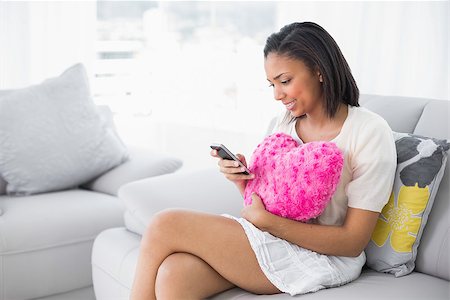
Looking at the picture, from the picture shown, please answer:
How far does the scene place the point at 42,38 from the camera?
4.05m

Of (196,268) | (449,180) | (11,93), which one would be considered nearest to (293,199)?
(196,268)

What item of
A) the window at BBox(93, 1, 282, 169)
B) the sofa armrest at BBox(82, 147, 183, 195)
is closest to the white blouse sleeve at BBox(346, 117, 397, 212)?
the sofa armrest at BBox(82, 147, 183, 195)

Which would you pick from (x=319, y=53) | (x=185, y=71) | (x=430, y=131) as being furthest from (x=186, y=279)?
(x=185, y=71)

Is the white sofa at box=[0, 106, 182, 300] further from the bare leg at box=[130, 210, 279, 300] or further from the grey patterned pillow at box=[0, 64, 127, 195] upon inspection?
the bare leg at box=[130, 210, 279, 300]

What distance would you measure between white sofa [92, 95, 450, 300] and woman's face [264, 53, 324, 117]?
1.22 ft

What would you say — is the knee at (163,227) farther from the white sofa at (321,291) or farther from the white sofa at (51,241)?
the white sofa at (51,241)

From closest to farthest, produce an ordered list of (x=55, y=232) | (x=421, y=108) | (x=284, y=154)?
(x=284, y=154) → (x=421, y=108) → (x=55, y=232)

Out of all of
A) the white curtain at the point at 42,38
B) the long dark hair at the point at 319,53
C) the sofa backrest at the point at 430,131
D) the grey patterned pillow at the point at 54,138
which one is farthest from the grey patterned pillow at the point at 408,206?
the white curtain at the point at 42,38

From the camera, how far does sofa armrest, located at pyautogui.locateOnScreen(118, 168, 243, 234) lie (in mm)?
2236

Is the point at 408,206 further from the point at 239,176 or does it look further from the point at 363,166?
the point at 239,176

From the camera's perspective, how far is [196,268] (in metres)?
1.77

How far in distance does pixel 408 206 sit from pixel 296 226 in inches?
13.4

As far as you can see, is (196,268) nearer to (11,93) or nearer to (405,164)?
(405,164)

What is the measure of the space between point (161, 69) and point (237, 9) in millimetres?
745
